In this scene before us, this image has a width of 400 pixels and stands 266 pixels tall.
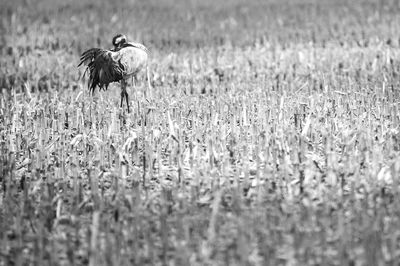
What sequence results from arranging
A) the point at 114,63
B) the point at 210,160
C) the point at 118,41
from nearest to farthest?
the point at 210,160
the point at 114,63
the point at 118,41

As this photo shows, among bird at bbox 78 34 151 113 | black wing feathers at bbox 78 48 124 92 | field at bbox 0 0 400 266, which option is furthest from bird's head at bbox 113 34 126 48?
field at bbox 0 0 400 266

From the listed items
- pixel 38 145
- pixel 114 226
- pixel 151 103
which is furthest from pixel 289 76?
pixel 114 226

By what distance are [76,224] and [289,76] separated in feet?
15.5

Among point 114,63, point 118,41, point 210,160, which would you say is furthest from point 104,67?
point 210,160

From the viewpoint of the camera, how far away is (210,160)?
4746 mm

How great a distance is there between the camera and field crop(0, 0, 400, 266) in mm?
3451

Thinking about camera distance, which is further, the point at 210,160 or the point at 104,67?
the point at 104,67

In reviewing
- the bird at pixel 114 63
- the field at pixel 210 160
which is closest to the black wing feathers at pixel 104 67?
the bird at pixel 114 63

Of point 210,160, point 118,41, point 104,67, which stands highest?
point 118,41

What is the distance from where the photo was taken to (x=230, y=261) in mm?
3268

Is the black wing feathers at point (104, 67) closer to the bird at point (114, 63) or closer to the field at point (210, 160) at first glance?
the bird at point (114, 63)

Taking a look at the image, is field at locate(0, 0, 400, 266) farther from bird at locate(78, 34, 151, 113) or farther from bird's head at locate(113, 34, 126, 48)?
bird's head at locate(113, 34, 126, 48)

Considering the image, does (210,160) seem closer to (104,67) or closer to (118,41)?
(104,67)

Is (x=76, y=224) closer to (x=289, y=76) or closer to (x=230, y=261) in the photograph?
(x=230, y=261)
